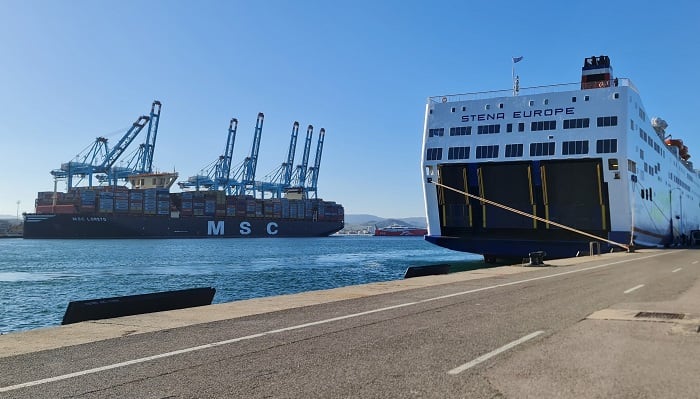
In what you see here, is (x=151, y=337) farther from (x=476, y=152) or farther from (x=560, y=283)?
(x=476, y=152)

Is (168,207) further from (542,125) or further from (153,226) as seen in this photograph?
(542,125)

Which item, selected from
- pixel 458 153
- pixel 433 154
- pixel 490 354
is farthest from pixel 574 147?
pixel 490 354

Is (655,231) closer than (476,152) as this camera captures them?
No

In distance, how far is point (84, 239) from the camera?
11231cm

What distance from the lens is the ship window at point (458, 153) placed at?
→ 34406mm

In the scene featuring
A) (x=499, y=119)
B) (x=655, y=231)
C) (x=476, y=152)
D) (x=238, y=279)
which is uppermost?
(x=499, y=119)

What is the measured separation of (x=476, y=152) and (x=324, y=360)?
29.1 meters

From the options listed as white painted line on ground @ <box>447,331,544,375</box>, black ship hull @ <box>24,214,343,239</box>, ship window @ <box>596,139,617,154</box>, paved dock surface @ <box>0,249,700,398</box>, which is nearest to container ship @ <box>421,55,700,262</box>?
ship window @ <box>596,139,617,154</box>

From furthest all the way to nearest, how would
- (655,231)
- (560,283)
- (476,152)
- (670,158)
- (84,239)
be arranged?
(84,239) → (670,158) → (655,231) → (476,152) → (560,283)

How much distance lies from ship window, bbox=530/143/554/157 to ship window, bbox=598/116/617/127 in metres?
3.06

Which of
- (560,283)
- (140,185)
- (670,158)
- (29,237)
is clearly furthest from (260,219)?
(560,283)

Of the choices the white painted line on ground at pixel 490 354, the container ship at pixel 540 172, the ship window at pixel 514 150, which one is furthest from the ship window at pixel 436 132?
the white painted line on ground at pixel 490 354

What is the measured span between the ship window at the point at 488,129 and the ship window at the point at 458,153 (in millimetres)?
1480

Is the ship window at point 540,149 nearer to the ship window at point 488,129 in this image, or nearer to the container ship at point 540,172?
the container ship at point 540,172
